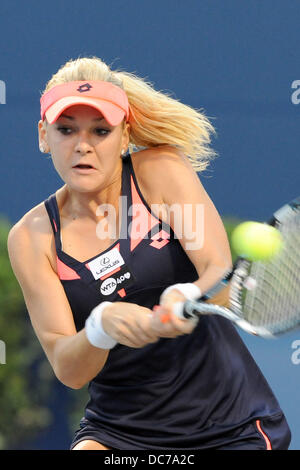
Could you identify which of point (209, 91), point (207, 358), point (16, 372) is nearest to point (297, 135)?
point (209, 91)

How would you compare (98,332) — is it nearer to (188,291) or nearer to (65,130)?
(188,291)

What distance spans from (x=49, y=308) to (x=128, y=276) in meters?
0.28

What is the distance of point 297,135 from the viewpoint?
5.68 m

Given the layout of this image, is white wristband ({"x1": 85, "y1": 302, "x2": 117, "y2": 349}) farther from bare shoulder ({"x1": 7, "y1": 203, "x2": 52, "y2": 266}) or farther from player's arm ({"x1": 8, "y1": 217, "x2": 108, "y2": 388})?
bare shoulder ({"x1": 7, "y1": 203, "x2": 52, "y2": 266})

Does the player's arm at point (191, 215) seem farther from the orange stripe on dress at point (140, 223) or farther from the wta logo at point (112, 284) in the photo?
the wta logo at point (112, 284)

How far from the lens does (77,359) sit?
8.96 feet

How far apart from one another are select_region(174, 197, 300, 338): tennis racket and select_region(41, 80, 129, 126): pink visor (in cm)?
63

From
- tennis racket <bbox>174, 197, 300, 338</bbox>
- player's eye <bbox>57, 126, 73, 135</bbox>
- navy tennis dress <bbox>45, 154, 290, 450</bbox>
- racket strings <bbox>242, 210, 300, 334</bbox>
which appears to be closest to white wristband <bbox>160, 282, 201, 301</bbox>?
tennis racket <bbox>174, 197, 300, 338</bbox>

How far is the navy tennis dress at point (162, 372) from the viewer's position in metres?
2.76

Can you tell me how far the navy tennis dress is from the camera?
2.76 metres

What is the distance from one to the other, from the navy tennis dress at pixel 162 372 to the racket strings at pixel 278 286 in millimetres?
340
